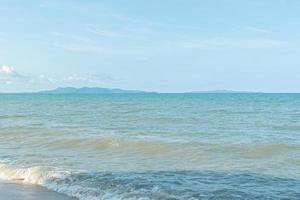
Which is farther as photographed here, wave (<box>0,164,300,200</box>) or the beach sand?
the beach sand

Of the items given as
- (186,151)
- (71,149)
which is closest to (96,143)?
(71,149)

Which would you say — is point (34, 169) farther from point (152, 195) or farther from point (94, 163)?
point (152, 195)

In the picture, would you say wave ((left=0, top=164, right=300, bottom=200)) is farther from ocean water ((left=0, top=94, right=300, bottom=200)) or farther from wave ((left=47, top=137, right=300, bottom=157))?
wave ((left=47, top=137, right=300, bottom=157))

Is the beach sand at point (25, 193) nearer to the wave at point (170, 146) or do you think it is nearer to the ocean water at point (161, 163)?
the ocean water at point (161, 163)

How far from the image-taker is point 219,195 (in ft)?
46.3

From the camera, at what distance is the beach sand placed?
574 inches

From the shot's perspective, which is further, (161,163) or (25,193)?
(161,163)

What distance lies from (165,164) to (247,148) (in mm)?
5287

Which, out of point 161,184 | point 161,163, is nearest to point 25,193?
point 161,184

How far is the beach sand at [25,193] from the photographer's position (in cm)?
1459

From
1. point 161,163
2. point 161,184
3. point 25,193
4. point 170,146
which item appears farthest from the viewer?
point 170,146

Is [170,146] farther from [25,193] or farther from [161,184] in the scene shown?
[25,193]

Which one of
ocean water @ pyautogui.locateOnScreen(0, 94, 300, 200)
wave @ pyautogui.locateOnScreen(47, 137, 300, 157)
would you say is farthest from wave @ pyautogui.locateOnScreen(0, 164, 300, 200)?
wave @ pyautogui.locateOnScreen(47, 137, 300, 157)

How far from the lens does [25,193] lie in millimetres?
15211
